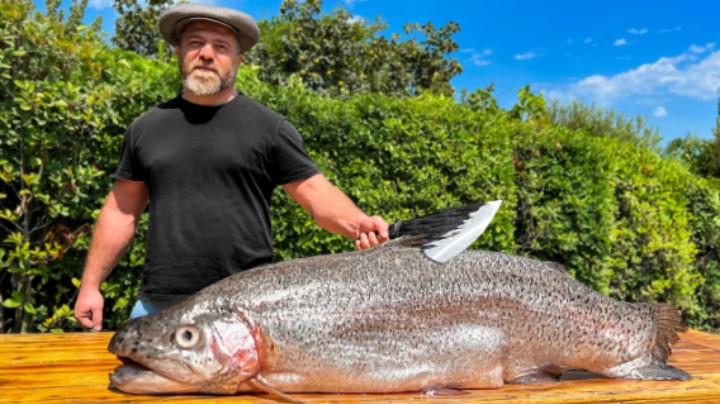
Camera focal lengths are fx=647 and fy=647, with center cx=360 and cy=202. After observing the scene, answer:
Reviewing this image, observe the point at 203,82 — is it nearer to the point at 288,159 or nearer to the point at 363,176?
the point at 288,159

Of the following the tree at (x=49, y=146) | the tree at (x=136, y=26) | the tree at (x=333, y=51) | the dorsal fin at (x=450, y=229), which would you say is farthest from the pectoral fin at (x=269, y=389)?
the tree at (x=136, y=26)

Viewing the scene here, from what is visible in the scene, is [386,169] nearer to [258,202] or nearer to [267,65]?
[258,202]

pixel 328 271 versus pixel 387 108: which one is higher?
pixel 387 108

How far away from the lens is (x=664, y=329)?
2582 millimetres

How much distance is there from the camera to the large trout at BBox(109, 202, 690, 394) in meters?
2.07

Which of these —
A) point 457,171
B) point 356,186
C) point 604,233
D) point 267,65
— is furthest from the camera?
point 267,65

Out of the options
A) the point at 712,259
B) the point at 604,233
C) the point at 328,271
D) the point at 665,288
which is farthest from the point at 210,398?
the point at 712,259

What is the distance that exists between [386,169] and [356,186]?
0.38 meters

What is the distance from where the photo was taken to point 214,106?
3059mm

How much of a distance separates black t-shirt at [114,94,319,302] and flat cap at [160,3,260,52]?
0.35 meters

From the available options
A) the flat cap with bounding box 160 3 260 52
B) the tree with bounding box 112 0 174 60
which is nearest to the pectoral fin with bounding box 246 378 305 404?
the flat cap with bounding box 160 3 260 52

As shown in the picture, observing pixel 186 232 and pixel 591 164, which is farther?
pixel 591 164

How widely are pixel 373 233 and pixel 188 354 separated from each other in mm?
934

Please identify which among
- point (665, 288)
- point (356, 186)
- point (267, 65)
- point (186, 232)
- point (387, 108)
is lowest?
point (665, 288)
